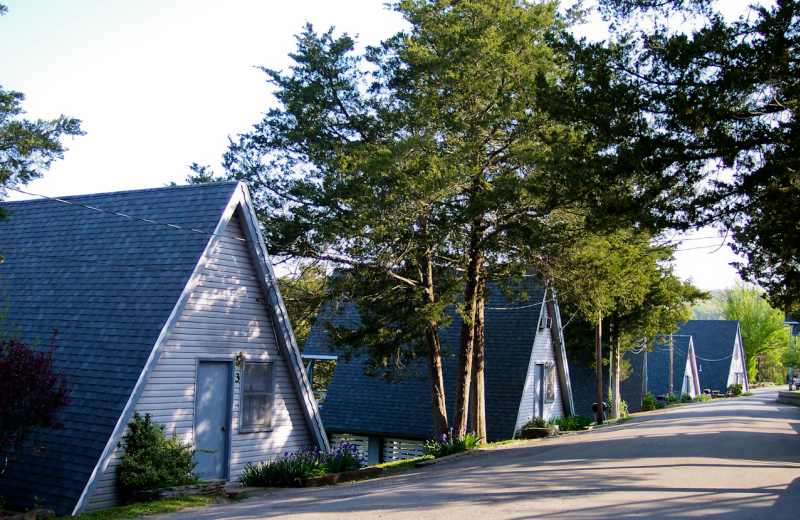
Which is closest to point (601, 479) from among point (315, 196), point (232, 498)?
point (232, 498)

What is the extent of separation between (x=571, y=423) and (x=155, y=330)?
19.5 metres

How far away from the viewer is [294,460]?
12.9m

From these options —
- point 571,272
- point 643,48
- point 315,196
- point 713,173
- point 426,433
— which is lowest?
point 426,433

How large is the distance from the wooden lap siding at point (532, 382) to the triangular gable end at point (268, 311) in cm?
1076

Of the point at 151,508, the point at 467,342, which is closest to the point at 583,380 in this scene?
the point at 467,342

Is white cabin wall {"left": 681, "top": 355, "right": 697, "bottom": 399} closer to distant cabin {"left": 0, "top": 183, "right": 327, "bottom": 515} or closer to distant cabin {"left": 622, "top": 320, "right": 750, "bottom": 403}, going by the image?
distant cabin {"left": 622, "top": 320, "right": 750, "bottom": 403}

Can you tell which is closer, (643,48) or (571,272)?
(643,48)

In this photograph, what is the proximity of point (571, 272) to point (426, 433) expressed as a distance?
875 cm

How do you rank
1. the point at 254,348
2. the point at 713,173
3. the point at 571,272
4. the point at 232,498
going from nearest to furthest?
the point at 232,498 < the point at 713,173 < the point at 254,348 < the point at 571,272

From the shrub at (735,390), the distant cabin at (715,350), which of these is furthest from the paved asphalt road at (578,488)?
the distant cabin at (715,350)

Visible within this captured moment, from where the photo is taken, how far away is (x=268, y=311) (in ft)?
46.6

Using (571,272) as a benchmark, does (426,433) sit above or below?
below

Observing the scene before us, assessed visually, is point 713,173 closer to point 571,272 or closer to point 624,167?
point 624,167

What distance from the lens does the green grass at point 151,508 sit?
9477mm
